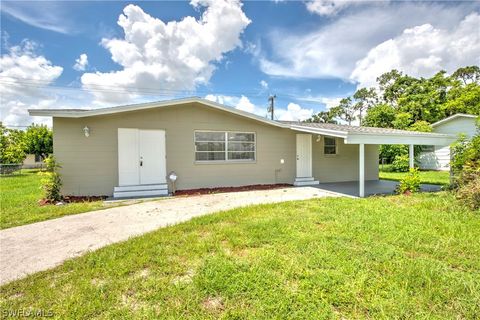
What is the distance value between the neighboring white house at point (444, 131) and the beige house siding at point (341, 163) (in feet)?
27.2

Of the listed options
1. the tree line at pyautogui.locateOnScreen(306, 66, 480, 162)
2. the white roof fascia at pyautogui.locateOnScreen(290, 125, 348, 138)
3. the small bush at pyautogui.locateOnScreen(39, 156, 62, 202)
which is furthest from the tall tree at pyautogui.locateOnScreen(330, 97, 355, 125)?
the small bush at pyautogui.locateOnScreen(39, 156, 62, 202)

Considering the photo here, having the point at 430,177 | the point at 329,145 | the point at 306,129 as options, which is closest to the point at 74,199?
the point at 306,129

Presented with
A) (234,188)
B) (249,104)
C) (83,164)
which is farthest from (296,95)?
(83,164)

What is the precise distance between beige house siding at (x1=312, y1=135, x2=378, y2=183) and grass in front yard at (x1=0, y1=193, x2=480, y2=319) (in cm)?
646

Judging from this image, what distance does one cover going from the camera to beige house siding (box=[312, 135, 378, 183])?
1098cm

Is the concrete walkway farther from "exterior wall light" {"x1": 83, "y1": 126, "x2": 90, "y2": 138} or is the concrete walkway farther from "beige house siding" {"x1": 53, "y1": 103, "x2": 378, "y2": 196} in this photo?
"exterior wall light" {"x1": 83, "y1": 126, "x2": 90, "y2": 138}

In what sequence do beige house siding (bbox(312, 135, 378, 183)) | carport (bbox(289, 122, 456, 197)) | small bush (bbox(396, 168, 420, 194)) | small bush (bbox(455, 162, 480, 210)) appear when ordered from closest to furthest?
1. small bush (bbox(455, 162, 480, 210))
2. carport (bbox(289, 122, 456, 197))
3. small bush (bbox(396, 168, 420, 194))
4. beige house siding (bbox(312, 135, 378, 183))

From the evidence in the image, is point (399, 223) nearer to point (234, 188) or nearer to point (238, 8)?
point (234, 188)

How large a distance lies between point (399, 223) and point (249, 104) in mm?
25794

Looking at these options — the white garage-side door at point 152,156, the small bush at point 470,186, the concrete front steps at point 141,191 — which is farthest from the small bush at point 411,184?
the white garage-side door at point 152,156

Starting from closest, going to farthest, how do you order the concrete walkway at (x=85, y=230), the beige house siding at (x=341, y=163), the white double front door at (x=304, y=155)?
the concrete walkway at (x=85, y=230)
the white double front door at (x=304, y=155)
the beige house siding at (x=341, y=163)

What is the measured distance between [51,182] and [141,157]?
259 centimetres

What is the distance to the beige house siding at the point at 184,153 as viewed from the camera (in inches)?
298

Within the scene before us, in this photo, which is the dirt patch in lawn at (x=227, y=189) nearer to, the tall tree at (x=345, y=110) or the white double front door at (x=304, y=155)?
the white double front door at (x=304, y=155)
